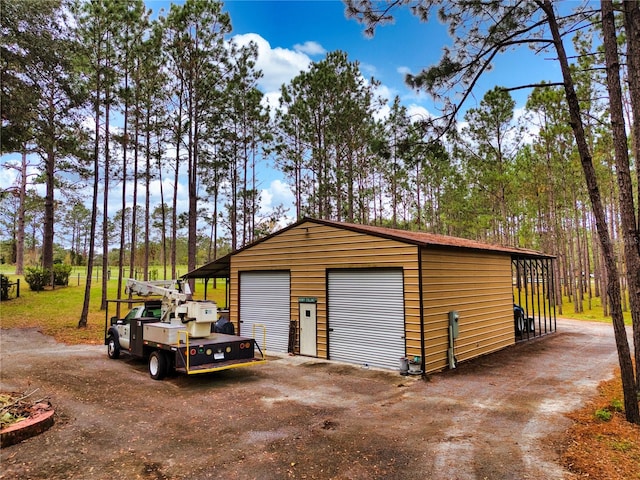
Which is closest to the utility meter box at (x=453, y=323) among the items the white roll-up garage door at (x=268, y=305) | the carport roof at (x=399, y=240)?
the carport roof at (x=399, y=240)

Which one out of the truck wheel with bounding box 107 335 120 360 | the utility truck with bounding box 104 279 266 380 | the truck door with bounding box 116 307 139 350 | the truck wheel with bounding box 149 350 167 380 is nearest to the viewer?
the utility truck with bounding box 104 279 266 380

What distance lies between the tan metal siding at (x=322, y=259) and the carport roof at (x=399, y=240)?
0.15m

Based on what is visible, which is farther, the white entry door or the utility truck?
the white entry door

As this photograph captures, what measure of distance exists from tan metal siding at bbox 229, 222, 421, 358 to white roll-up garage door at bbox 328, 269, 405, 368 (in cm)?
23

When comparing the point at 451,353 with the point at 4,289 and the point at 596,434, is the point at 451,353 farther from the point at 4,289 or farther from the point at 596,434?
the point at 4,289

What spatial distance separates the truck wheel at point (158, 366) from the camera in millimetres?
8688

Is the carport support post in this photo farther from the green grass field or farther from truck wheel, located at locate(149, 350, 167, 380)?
the green grass field

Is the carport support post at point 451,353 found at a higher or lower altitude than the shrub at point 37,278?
lower

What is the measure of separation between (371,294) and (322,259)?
1.93m

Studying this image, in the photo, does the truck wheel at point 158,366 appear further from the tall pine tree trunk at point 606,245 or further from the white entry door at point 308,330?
the tall pine tree trunk at point 606,245

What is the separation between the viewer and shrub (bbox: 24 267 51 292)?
2366cm

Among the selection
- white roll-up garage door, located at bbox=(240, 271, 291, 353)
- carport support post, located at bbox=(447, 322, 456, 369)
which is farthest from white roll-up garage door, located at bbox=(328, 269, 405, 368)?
white roll-up garage door, located at bbox=(240, 271, 291, 353)

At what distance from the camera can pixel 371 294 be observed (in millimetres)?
10297

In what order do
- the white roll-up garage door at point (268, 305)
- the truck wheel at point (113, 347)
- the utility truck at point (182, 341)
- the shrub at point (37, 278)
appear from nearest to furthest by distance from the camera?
the utility truck at point (182, 341) < the truck wheel at point (113, 347) < the white roll-up garage door at point (268, 305) < the shrub at point (37, 278)
